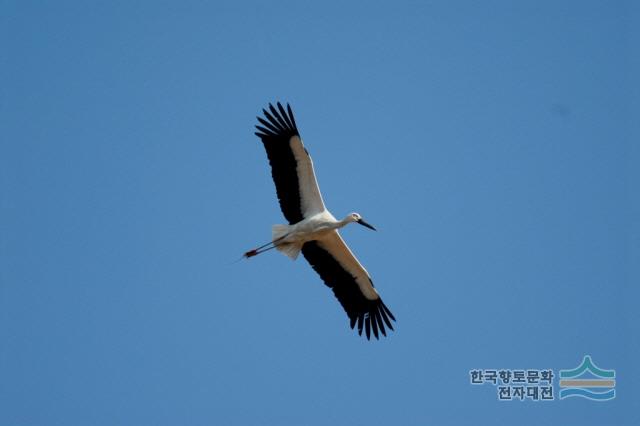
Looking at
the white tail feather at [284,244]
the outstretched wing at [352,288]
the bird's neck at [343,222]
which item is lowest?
the outstretched wing at [352,288]

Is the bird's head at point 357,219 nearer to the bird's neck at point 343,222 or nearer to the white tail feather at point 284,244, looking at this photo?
the bird's neck at point 343,222

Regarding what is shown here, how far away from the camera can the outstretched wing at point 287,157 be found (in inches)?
832

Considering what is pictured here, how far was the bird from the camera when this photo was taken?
21172mm

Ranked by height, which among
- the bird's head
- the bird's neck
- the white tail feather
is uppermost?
the bird's head

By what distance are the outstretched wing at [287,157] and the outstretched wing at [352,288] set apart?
39.4 inches

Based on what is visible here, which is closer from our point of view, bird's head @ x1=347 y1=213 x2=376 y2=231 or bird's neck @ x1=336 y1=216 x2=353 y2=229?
bird's neck @ x1=336 y1=216 x2=353 y2=229

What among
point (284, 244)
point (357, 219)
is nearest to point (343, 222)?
point (357, 219)

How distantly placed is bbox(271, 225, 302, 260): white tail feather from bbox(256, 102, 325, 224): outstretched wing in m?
0.48

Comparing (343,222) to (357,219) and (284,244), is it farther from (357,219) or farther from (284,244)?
(284,244)

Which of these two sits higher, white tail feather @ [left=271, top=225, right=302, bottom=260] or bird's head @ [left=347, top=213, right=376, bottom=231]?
bird's head @ [left=347, top=213, right=376, bottom=231]

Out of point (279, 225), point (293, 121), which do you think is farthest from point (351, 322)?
point (293, 121)

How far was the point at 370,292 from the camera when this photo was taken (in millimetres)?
21938

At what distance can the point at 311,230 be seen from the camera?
70.0 feet

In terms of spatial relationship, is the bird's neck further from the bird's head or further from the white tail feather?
the white tail feather
